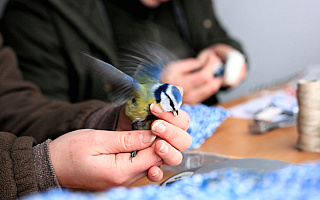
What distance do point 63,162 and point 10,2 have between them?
0.67 meters

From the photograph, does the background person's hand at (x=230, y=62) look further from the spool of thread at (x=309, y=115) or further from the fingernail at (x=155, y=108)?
the fingernail at (x=155, y=108)

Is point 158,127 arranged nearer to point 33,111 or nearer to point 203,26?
point 33,111

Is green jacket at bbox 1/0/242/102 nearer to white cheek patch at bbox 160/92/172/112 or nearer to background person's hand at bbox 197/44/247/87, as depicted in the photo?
background person's hand at bbox 197/44/247/87

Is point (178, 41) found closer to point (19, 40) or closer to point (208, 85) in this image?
point (208, 85)

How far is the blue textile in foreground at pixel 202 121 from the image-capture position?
23.9 inches

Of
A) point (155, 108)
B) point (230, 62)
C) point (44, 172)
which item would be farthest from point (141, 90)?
point (230, 62)

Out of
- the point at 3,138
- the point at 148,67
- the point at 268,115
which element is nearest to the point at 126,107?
the point at 148,67

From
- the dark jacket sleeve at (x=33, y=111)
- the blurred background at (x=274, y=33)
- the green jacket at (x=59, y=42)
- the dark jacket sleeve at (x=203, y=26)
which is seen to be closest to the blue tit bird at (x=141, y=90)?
the dark jacket sleeve at (x=33, y=111)

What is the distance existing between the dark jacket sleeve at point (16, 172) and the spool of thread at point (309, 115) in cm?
44

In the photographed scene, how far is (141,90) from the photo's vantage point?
14.2 inches

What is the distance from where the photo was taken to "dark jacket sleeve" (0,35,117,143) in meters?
0.56

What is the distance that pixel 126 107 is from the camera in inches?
15.4

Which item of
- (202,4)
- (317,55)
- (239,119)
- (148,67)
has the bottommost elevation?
(317,55)

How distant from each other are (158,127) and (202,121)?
0.29 m
